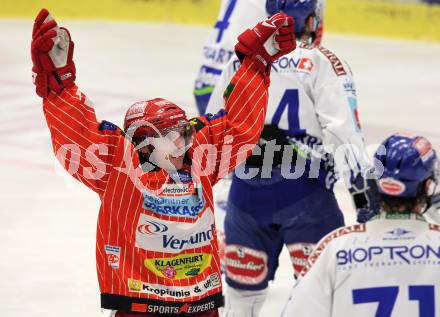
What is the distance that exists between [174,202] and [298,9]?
4.73 feet

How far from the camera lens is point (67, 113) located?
3.22m

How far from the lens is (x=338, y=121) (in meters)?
4.23

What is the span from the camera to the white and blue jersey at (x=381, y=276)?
273 cm

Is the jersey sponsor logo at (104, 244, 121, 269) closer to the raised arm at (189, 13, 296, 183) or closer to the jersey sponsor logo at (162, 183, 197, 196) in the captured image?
the jersey sponsor logo at (162, 183, 197, 196)

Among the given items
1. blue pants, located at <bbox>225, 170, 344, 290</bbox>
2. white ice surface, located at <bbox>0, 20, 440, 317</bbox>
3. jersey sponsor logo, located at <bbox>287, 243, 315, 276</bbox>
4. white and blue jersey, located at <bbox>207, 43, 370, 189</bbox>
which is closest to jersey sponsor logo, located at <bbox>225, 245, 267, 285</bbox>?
blue pants, located at <bbox>225, 170, 344, 290</bbox>

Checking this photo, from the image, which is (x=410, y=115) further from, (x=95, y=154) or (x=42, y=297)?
(x=95, y=154)

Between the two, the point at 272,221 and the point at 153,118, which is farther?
the point at 272,221

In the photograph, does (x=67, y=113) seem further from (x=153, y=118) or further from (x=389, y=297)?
(x=389, y=297)

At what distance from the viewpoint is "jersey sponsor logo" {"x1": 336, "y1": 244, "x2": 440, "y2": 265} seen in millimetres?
2736

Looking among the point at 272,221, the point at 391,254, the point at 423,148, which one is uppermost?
the point at 423,148

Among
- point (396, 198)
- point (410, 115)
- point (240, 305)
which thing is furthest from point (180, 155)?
point (410, 115)

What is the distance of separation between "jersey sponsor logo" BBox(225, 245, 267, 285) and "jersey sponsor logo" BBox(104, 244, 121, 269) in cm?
127

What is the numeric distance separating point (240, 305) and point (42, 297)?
125cm

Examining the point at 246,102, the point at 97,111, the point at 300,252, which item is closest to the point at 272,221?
the point at 300,252
